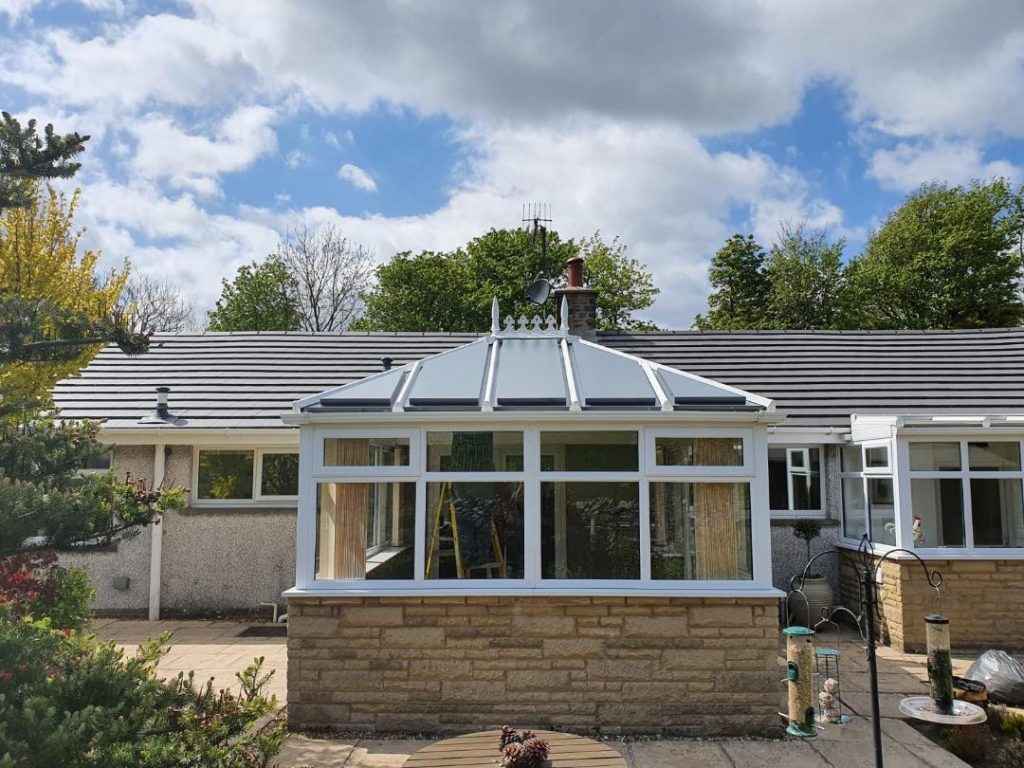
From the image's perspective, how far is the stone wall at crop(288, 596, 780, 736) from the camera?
6.35 m

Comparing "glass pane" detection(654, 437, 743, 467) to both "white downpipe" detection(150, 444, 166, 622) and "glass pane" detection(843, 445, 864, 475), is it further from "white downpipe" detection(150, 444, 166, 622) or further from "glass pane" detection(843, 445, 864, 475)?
"white downpipe" detection(150, 444, 166, 622)

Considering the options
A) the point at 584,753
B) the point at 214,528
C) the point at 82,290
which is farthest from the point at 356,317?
the point at 584,753

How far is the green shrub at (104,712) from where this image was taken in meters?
3.09

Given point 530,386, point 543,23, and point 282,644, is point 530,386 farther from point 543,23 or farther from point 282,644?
point 282,644

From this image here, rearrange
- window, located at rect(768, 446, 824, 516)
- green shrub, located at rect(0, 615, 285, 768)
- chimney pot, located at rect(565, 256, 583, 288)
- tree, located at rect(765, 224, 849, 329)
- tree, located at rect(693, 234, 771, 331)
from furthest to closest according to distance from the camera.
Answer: tree, located at rect(693, 234, 771, 331) < tree, located at rect(765, 224, 849, 329) < chimney pot, located at rect(565, 256, 583, 288) < window, located at rect(768, 446, 824, 516) < green shrub, located at rect(0, 615, 285, 768)

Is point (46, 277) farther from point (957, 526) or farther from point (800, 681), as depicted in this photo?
point (957, 526)

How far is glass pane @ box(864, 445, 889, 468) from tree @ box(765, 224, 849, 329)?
25127mm

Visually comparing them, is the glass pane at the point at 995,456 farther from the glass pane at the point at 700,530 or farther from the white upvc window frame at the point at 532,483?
the glass pane at the point at 700,530

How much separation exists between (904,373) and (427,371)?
9.46 meters

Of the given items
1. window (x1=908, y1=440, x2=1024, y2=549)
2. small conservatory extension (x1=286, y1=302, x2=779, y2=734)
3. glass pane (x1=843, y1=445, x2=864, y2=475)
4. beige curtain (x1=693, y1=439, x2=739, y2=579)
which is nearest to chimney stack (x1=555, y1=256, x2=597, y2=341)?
glass pane (x1=843, y1=445, x2=864, y2=475)

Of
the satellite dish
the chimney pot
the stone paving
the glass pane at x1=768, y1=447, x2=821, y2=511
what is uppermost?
the chimney pot

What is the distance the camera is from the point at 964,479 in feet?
30.2

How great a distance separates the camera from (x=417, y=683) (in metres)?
6.40

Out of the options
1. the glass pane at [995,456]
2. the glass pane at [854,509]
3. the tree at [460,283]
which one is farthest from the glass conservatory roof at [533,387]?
the tree at [460,283]
